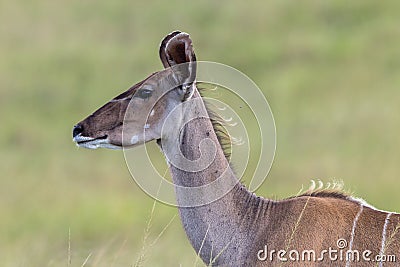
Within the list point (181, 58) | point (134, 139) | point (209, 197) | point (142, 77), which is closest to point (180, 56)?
point (181, 58)

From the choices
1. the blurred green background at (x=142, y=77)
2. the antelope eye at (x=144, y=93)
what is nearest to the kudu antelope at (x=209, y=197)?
the antelope eye at (x=144, y=93)

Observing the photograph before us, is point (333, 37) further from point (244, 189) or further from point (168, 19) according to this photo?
point (244, 189)

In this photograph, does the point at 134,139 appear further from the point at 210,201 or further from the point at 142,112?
the point at 210,201

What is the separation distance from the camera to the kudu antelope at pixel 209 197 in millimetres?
5824

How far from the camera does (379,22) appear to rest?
2275 cm

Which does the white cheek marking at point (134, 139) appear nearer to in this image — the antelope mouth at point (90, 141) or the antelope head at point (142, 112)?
the antelope head at point (142, 112)

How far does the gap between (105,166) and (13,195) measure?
6.07 ft

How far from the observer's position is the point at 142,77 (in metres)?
20.9

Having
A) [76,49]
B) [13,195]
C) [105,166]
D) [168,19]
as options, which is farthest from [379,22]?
[13,195]

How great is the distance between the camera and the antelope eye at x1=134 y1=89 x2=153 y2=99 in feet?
20.0

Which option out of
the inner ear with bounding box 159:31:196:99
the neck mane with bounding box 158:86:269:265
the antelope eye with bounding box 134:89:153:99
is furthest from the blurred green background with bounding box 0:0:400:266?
the inner ear with bounding box 159:31:196:99

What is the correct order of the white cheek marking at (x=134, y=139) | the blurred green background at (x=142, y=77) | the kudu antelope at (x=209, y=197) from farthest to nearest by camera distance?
the blurred green background at (x=142, y=77) < the white cheek marking at (x=134, y=139) < the kudu antelope at (x=209, y=197)

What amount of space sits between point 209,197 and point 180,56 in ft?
2.59

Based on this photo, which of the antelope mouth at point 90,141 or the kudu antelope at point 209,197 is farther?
Result: the antelope mouth at point 90,141
